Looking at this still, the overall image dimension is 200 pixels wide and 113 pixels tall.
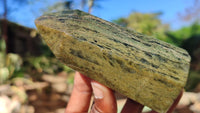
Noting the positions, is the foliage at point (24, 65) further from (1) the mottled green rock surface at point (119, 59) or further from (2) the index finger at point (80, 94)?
(1) the mottled green rock surface at point (119, 59)

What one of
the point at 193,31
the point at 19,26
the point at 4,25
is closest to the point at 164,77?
the point at 4,25

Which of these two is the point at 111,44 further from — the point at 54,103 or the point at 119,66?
the point at 54,103

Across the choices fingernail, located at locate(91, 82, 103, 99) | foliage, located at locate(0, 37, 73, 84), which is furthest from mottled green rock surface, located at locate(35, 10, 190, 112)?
foliage, located at locate(0, 37, 73, 84)

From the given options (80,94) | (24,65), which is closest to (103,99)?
(80,94)

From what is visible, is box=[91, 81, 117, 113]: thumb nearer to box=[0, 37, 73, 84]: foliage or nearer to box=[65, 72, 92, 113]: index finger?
box=[65, 72, 92, 113]: index finger

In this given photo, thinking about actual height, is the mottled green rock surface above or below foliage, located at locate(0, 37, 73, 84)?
above
